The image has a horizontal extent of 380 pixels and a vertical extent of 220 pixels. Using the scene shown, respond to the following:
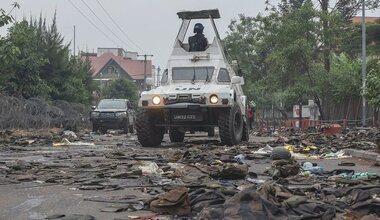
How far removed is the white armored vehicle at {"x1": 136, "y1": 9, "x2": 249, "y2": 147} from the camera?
13516 millimetres

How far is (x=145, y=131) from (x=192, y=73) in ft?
7.56

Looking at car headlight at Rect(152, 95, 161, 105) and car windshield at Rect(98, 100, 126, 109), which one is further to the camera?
car windshield at Rect(98, 100, 126, 109)

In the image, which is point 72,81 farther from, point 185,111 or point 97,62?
point 97,62

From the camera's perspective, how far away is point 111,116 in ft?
83.9

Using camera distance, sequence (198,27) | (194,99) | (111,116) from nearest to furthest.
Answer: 1. (194,99)
2. (198,27)
3. (111,116)

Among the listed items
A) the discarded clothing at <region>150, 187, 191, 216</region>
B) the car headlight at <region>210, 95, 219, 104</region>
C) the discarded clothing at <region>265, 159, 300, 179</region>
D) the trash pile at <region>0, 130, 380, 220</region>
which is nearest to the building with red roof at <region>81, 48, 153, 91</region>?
the car headlight at <region>210, 95, 219, 104</region>

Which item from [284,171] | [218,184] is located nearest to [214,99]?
[284,171]

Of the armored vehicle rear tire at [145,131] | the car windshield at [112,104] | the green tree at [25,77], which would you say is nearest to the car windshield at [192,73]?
the armored vehicle rear tire at [145,131]

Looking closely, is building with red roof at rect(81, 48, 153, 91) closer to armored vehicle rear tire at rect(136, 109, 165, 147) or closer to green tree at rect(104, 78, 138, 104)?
green tree at rect(104, 78, 138, 104)

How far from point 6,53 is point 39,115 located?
799 centimetres

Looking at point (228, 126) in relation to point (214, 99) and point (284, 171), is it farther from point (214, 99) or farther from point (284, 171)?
point (284, 171)

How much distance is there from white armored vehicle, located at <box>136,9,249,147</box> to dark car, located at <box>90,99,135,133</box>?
992 cm

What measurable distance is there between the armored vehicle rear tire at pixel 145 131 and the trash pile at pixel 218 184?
2968 millimetres

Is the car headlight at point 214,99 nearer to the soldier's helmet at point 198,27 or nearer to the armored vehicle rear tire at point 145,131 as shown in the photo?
the armored vehicle rear tire at point 145,131
